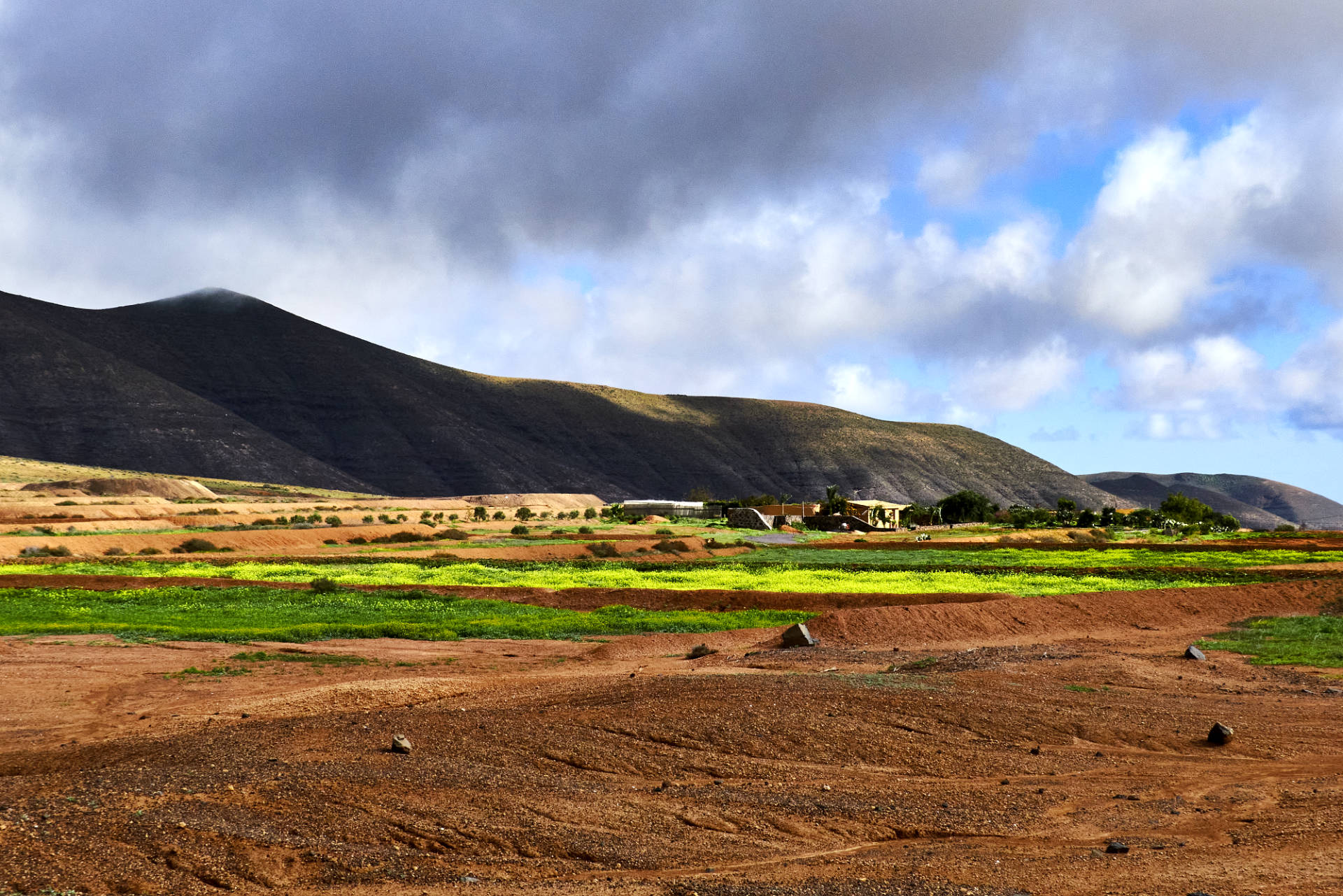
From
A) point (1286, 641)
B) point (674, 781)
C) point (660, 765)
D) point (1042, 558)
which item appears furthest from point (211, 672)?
point (1042, 558)

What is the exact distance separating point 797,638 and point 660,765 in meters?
11.7

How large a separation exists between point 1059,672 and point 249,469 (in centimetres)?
12652

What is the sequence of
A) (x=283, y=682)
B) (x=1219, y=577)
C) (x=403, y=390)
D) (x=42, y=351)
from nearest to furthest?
(x=283, y=682) < (x=1219, y=577) < (x=42, y=351) < (x=403, y=390)

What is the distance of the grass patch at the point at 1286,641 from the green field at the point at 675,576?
871 centimetres

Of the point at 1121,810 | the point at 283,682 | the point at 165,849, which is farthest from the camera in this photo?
the point at 283,682

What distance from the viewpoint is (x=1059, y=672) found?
1848 cm

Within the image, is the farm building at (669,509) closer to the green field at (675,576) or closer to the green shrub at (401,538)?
the green shrub at (401,538)

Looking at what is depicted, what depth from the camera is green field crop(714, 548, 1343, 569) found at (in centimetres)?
5112

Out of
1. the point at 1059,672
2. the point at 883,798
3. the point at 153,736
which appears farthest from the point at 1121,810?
the point at 153,736

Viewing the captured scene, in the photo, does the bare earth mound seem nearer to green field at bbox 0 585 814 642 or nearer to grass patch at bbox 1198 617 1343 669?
green field at bbox 0 585 814 642

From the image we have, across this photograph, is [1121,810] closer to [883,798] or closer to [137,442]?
[883,798]

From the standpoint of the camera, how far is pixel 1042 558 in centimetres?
5678

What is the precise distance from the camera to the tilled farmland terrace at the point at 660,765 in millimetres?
8430

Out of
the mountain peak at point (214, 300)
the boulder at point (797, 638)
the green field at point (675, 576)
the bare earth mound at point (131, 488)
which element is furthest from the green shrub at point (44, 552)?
the mountain peak at point (214, 300)
